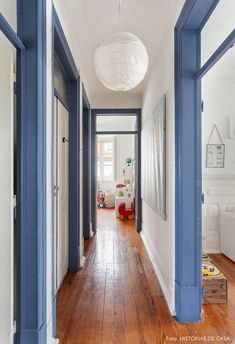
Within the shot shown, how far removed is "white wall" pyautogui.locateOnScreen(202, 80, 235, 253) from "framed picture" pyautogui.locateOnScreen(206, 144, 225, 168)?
0.06 metres

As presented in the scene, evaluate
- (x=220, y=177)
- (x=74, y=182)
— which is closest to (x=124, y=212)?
(x=220, y=177)

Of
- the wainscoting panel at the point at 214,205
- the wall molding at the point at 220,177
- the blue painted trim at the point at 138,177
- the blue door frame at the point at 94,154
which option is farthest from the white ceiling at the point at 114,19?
the wainscoting panel at the point at 214,205

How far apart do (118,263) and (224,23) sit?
294 centimetres

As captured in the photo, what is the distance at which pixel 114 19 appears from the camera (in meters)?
2.35

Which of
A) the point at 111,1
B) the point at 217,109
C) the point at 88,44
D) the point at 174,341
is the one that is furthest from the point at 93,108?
the point at 174,341

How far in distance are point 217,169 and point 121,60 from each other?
2.62 m

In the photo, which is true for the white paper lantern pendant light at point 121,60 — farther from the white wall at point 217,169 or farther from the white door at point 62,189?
the white wall at point 217,169

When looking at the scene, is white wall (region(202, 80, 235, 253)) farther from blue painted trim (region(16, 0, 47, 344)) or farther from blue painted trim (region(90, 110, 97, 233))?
blue painted trim (region(16, 0, 47, 344))

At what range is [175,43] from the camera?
6.61 feet

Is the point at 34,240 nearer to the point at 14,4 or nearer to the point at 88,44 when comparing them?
the point at 14,4

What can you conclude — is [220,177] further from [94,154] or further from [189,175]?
[94,154]

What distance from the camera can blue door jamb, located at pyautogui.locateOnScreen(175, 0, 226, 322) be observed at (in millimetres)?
1896

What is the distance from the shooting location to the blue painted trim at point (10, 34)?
3.58ft

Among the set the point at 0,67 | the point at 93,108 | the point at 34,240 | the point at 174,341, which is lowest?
the point at 174,341
